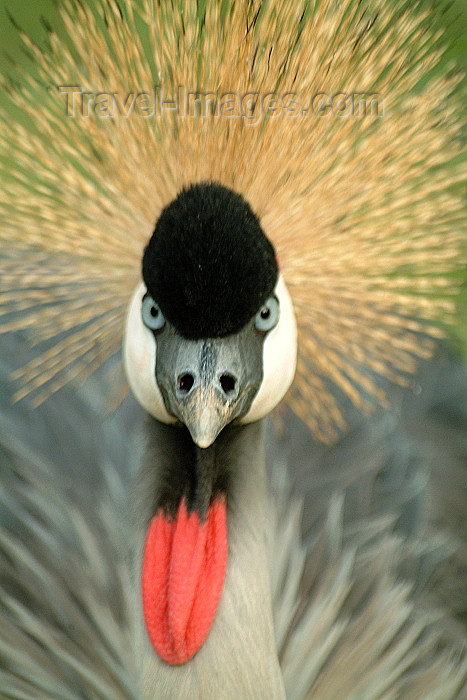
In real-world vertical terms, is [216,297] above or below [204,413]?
above

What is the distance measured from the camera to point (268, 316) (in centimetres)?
108

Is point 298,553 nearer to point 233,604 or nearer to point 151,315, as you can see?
point 233,604

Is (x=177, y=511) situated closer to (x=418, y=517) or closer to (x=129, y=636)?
(x=129, y=636)

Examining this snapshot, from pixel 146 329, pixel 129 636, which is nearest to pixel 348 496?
pixel 129 636

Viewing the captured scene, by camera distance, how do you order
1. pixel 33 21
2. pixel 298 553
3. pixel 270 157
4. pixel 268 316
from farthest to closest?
pixel 33 21
pixel 298 553
pixel 270 157
pixel 268 316

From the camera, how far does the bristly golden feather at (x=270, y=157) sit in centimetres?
120

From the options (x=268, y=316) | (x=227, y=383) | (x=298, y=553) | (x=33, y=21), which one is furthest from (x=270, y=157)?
(x=33, y=21)

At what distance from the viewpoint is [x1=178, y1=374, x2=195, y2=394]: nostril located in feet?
3.30

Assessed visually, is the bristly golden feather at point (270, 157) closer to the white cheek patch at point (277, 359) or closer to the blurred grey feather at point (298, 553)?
the white cheek patch at point (277, 359)

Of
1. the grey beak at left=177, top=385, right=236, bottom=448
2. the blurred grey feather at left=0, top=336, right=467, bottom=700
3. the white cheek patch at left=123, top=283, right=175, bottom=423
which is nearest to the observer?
the grey beak at left=177, top=385, right=236, bottom=448

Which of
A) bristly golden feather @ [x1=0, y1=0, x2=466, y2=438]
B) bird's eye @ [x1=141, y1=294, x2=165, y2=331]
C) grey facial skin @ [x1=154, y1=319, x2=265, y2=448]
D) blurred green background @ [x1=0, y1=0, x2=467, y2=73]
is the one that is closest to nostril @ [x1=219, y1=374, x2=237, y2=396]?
grey facial skin @ [x1=154, y1=319, x2=265, y2=448]

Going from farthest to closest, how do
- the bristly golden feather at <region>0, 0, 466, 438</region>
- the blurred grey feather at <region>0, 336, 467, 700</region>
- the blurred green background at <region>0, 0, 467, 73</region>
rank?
the blurred green background at <region>0, 0, 467, 73</region>
the blurred grey feather at <region>0, 336, 467, 700</region>
the bristly golden feather at <region>0, 0, 466, 438</region>

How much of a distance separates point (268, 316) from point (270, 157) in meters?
0.25

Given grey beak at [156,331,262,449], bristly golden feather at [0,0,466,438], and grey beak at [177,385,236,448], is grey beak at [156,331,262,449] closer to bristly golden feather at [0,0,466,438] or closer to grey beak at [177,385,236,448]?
grey beak at [177,385,236,448]
